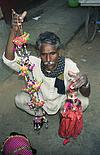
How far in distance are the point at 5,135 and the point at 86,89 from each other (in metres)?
1.45

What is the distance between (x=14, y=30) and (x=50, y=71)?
2.34ft

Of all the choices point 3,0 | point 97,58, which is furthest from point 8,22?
point 97,58

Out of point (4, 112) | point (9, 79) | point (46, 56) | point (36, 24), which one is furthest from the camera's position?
point (36, 24)

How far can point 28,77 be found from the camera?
312 centimetres

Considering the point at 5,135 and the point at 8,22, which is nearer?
the point at 5,135

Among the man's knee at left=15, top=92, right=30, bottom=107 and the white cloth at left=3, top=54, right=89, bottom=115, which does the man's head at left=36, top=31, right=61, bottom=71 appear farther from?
the man's knee at left=15, top=92, right=30, bottom=107

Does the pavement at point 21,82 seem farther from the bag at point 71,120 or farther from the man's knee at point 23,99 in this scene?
the man's knee at point 23,99

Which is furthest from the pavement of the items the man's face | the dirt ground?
the man's face

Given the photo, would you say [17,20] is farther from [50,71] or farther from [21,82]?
[21,82]

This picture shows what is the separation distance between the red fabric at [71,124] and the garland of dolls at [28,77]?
0.38m

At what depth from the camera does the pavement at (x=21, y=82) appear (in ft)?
11.5

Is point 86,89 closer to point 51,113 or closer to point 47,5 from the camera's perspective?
point 51,113

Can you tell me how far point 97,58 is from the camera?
5.34 metres

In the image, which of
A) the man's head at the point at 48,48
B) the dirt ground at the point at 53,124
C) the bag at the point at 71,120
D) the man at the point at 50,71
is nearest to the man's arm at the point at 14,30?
the man at the point at 50,71
